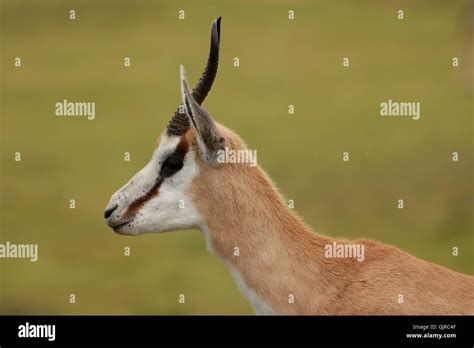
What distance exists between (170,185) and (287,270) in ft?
4.56

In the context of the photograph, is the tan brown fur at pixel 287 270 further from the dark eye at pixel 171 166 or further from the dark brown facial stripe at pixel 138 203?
the dark brown facial stripe at pixel 138 203

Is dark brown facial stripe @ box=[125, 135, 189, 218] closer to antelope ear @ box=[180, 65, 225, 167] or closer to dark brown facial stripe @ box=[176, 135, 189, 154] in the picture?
dark brown facial stripe @ box=[176, 135, 189, 154]

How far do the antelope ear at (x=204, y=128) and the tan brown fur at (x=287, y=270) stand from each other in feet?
0.40

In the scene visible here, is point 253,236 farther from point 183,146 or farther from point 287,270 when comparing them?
point 183,146

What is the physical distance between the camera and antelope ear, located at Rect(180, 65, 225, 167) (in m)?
11.9

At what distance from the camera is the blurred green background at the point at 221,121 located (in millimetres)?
25875

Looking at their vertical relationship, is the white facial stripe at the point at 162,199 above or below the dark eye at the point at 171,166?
below

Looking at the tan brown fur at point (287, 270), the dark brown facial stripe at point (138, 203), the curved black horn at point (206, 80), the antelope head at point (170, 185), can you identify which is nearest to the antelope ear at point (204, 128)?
the antelope head at point (170, 185)

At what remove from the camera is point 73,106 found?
32.5 meters

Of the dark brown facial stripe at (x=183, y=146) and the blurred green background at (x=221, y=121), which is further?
the blurred green background at (x=221, y=121)

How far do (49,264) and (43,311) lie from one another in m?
3.76

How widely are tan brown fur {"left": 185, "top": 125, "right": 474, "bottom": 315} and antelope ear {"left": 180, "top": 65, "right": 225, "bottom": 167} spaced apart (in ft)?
0.40

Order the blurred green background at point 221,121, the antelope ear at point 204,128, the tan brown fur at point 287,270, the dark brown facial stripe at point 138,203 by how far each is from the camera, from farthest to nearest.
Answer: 1. the blurred green background at point 221,121
2. the dark brown facial stripe at point 138,203
3. the tan brown fur at point 287,270
4. the antelope ear at point 204,128

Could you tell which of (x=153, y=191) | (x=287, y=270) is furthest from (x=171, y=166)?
(x=287, y=270)
